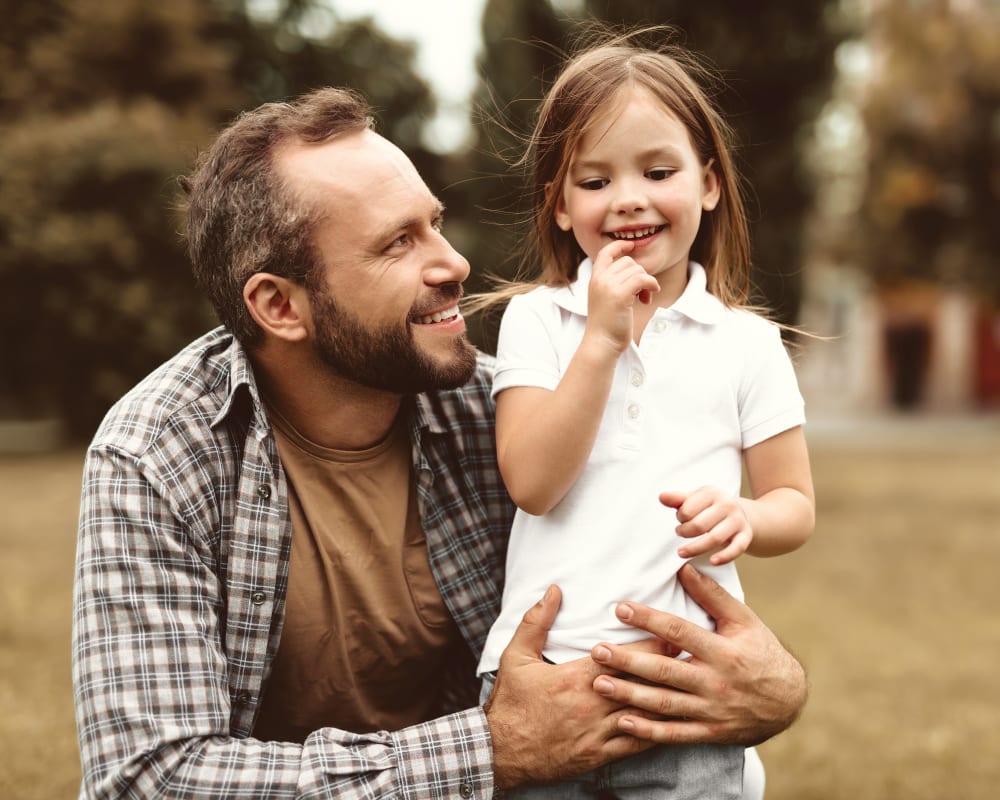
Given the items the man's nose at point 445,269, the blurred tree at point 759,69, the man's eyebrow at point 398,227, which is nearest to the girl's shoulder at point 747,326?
the man's nose at point 445,269

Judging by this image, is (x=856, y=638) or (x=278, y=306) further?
(x=856, y=638)

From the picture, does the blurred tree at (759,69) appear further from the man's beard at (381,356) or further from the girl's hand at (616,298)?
the girl's hand at (616,298)

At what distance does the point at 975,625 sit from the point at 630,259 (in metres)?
6.62

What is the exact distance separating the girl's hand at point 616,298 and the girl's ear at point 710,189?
1.29ft

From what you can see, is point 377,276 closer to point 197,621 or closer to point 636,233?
point 636,233

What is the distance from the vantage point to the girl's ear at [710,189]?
2.54 meters

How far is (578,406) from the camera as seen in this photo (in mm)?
2139

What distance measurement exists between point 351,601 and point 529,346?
74cm

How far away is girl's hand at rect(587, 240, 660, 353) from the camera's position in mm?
2168

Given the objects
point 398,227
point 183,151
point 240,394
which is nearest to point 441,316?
point 398,227

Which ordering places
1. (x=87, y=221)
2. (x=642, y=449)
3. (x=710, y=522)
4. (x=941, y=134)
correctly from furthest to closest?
(x=941, y=134)
(x=87, y=221)
(x=642, y=449)
(x=710, y=522)

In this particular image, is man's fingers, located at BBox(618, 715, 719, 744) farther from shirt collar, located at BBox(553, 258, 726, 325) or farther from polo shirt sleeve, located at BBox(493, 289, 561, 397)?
shirt collar, located at BBox(553, 258, 726, 325)

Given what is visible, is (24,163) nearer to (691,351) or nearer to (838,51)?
(838,51)

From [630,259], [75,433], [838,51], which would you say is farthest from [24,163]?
[630,259]
